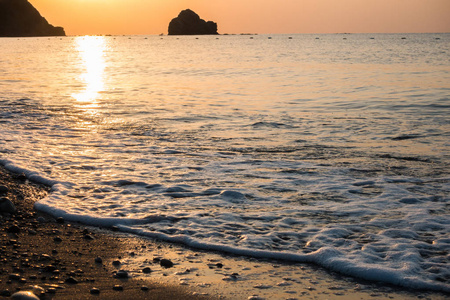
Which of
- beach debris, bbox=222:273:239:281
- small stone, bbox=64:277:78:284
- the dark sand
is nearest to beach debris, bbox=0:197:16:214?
the dark sand

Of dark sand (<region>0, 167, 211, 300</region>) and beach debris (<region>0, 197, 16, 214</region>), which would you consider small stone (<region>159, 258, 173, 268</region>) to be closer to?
dark sand (<region>0, 167, 211, 300</region>)

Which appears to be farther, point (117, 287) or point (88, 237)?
point (88, 237)

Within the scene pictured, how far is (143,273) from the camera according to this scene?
5.00 metres

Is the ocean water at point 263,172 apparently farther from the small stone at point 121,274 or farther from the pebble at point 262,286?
the small stone at point 121,274

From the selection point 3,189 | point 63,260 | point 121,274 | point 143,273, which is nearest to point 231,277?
point 143,273

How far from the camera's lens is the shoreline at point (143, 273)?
4.54 meters

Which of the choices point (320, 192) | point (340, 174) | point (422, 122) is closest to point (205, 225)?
point (320, 192)

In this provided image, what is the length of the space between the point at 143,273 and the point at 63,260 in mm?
932

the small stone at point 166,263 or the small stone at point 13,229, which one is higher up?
the small stone at point 13,229

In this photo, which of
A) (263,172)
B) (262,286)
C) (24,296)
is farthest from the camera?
(263,172)

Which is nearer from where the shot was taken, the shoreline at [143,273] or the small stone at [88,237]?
the shoreline at [143,273]

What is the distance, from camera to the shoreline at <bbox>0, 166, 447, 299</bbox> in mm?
4543

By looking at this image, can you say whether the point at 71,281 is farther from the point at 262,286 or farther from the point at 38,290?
the point at 262,286

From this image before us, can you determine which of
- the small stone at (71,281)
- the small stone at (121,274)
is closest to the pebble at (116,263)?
the small stone at (121,274)
